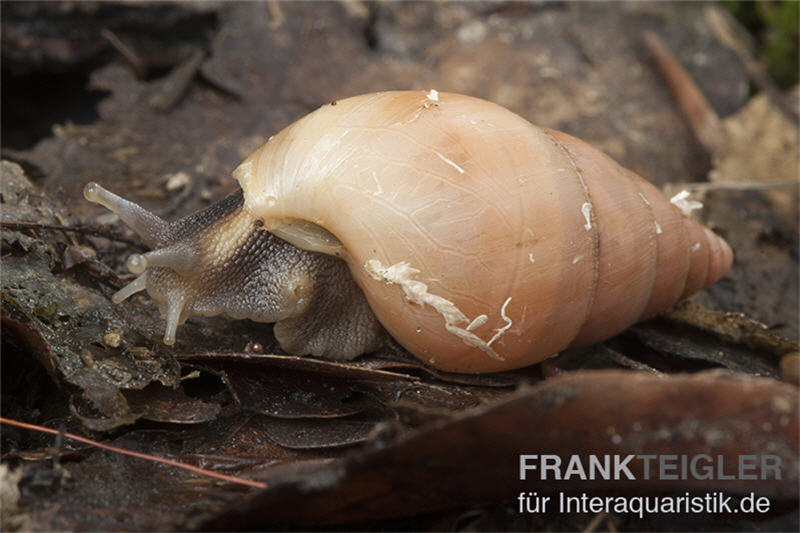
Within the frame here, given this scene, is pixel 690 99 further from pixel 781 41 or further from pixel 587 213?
pixel 587 213

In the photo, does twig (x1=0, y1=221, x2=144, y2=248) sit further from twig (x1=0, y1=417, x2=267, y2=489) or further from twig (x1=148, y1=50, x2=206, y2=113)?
twig (x1=148, y1=50, x2=206, y2=113)

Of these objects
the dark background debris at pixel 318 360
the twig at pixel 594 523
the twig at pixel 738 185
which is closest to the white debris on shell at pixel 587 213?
the dark background debris at pixel 318 360

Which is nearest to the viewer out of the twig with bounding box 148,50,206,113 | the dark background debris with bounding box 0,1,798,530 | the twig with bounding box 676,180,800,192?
the dark background debris with bounding box 0,1,798,530

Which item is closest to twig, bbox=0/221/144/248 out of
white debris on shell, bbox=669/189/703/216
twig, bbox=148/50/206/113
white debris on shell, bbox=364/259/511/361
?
white debris on shell, bbox=364/259/511/361

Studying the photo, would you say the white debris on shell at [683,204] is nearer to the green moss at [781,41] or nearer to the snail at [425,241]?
the snail at [425,241]

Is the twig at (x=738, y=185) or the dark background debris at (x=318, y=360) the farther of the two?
the twig at (x=738, y=185)

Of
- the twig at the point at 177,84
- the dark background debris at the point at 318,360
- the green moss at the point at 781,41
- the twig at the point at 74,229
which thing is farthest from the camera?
the green moss at the point at 781,41
